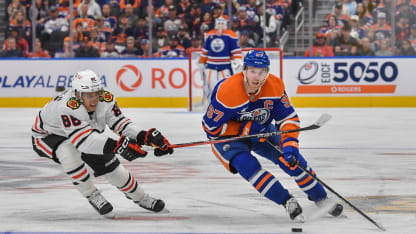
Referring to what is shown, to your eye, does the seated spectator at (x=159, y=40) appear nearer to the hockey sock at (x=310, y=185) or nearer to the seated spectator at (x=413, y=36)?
the seated spectator at (x=413, y=36)

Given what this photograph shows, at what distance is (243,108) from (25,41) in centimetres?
1137

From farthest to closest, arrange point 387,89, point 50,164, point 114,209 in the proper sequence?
point 387,89 → point 50,164 → point 114,209

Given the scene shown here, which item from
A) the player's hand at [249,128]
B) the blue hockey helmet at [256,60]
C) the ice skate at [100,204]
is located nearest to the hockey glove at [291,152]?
the player's hand at [249,128]

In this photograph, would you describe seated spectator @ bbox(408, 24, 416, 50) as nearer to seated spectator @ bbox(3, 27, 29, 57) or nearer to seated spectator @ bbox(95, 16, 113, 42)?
seated spectator @ bbox(95, 16, 113, 42)

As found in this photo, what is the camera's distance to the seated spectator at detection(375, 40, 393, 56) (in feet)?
48.4

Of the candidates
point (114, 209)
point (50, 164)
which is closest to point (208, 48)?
point (50, 164)

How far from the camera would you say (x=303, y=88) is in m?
15.1

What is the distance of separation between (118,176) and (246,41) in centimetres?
1037

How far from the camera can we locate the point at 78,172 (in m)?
4.68

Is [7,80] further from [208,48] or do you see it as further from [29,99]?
[208,48]

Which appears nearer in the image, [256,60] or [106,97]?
[256,60]

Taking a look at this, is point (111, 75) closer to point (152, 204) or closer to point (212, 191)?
point (212, 191)

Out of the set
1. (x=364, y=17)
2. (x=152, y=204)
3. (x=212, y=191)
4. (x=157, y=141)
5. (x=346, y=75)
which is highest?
(x=364, y=17)

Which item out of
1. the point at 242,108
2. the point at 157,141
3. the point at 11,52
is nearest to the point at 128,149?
the point at 157,141
